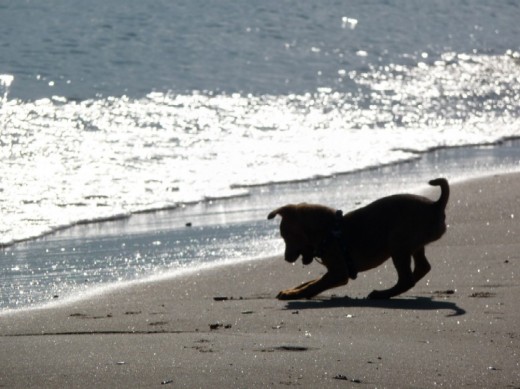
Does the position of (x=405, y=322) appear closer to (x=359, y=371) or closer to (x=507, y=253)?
(x=359, y=371)

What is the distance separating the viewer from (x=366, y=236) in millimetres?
6273

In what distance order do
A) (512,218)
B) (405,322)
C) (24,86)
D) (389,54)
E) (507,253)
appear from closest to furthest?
(405,322) → (507,253) → (512,218) → (24,86) → (389,54)

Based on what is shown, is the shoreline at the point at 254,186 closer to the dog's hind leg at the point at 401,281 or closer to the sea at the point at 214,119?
the sea at the point at 214,119

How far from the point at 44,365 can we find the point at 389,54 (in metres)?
14.8

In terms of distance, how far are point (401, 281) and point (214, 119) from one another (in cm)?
748

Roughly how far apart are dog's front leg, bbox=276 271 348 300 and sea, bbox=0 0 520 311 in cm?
125

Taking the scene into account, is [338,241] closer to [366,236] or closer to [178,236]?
[366,236]

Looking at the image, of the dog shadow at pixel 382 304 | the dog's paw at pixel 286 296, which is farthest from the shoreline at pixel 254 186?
the dog shadow at pixel 382 304

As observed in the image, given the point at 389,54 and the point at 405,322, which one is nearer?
the point at 405,322

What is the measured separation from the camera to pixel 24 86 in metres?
15.2

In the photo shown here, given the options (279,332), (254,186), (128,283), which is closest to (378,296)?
(279,332)

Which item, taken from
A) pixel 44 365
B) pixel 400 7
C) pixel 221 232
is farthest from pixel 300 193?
pixel 400 7

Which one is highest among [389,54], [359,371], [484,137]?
[389,54]

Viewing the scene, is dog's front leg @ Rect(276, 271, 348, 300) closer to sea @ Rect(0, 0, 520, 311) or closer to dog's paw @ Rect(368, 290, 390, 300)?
dog's paw @ Rect(368, 290, 390, 300)
